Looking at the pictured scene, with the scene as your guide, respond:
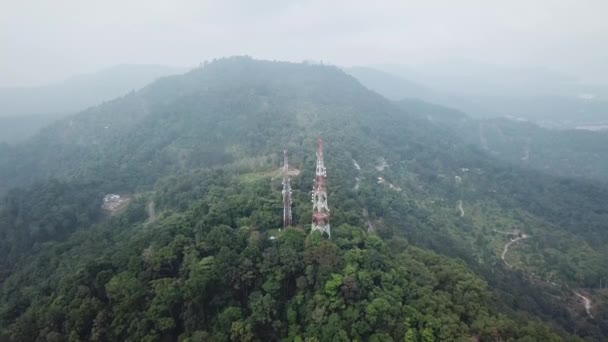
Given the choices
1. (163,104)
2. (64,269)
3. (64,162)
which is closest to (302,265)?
(64,269)

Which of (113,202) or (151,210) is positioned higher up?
(151,210)

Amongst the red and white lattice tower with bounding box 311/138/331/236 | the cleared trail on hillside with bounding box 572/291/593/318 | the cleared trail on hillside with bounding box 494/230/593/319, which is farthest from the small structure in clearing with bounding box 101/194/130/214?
the cleared trail on hillside with bounding box 572/291/593/318

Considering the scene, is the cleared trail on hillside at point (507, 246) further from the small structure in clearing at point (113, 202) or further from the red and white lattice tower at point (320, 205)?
A: the small structure in clearing at point (113, 202)

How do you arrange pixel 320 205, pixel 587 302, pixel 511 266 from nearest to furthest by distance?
pixel 320 205 → pixel 587 302 → pixel 511 266

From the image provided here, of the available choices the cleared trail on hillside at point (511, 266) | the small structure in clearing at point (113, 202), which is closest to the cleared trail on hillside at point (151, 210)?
the small structure in clearing at point (113, 202)

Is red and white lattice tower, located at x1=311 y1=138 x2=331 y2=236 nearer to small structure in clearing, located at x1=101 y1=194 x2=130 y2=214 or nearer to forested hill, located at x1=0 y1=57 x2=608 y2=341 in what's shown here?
forested hill, located at x1=0 y1=57 x2=608 y2=341

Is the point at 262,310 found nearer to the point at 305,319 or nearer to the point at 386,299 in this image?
the point at 305,319

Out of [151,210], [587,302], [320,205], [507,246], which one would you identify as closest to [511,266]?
[507,246]

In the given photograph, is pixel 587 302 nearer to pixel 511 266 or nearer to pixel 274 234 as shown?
pixel 511 266
